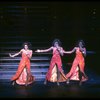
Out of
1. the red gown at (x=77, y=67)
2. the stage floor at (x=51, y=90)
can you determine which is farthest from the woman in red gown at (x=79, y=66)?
the stage floor at (x=51, y=90)

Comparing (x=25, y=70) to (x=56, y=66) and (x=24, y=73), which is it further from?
(x=56, y=66)

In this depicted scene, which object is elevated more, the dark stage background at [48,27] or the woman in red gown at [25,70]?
the dark stage background at [48,27]

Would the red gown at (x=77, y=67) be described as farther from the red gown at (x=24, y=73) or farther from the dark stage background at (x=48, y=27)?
the red gown at (x=24, y=73)

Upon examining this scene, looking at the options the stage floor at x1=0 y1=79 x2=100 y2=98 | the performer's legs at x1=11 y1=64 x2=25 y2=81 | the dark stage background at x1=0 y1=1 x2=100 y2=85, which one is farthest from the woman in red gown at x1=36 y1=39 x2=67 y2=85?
the performer's legs at x1=11 y1=64 x2=25 y2=81

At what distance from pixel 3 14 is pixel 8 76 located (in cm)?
162

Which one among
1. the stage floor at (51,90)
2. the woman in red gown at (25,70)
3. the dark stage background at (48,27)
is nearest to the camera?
the stage floor at (51,90)

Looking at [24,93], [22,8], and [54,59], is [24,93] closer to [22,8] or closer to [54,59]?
[54,59]

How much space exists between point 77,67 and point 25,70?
1308mm

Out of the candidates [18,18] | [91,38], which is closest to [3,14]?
[18,18]

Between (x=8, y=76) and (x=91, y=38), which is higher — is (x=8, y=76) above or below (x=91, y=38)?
below

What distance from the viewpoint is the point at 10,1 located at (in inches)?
454

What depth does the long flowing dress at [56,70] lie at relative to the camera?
11.3 m

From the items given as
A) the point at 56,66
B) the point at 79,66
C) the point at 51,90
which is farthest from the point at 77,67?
the point at 51,90

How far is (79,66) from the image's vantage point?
37.2 feet
